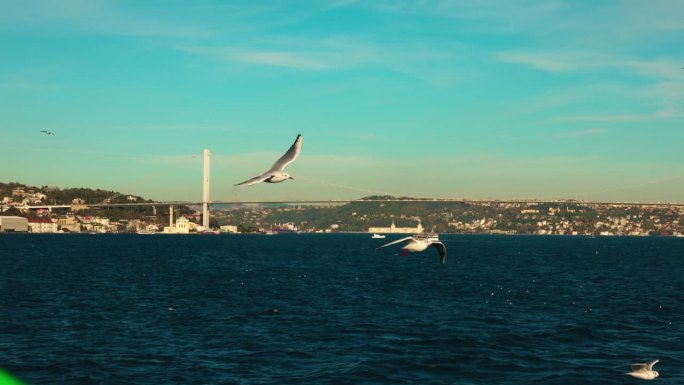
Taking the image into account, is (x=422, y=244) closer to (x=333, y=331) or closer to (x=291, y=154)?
(x=291, y=154)

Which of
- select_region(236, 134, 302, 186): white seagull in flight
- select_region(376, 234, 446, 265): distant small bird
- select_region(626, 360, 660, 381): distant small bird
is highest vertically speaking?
select_region(236, 134, 302, 186): white seagull in flight

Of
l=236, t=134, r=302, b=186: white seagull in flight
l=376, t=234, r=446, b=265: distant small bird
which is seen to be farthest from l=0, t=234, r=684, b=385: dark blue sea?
l=236, t=134, r=302, b=186: white seagull in flight

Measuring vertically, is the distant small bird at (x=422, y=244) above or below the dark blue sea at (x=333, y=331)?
above

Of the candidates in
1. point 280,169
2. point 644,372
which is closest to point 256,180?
point 280,169

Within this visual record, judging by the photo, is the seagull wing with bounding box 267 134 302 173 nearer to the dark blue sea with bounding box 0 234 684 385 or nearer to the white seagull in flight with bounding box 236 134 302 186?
the white seagull in flight with bounding box 236 134 302 186

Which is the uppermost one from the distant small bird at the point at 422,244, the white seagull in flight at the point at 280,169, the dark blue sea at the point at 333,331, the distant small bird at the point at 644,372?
the white seagull in flight at the point at 280,169

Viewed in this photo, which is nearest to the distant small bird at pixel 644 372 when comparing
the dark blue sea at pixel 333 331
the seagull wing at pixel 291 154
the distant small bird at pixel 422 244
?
the dark blue sea at pixel 333 331

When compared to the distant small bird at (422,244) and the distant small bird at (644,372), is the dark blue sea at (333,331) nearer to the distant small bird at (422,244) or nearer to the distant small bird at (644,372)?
the distant small bird at (644,372)

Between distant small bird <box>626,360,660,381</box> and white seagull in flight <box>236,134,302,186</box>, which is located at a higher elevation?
white seagull in flight <box>236,134,302,186</box>

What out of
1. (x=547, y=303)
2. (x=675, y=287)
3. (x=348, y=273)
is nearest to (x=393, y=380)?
(x=547, y=303)
